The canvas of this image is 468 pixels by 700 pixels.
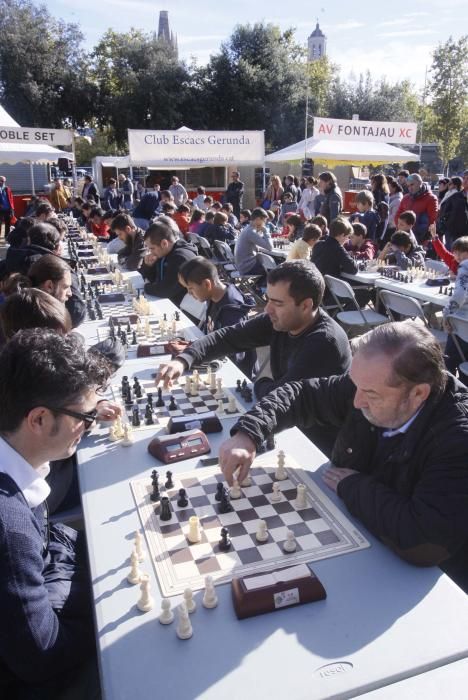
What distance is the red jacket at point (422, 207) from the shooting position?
9.49m

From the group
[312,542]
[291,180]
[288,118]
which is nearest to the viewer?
[312,542]

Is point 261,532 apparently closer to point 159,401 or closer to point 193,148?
point 159,401

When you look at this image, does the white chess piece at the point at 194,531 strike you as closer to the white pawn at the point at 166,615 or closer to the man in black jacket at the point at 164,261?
the white pawn at the point at 166,615

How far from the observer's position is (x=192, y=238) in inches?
392

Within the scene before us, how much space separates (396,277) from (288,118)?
25654 mm

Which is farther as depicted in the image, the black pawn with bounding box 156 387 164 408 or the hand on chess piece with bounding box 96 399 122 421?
the black pawn with bounding box 156 387 164 408

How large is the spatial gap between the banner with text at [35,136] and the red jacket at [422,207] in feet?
26.0

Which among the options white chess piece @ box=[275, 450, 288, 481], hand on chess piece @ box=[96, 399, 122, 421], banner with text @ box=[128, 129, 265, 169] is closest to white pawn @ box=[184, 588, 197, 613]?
white chess piece @ box=[275, 450, 288, 481]

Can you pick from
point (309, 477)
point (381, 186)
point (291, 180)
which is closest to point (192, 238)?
point (381, 186)

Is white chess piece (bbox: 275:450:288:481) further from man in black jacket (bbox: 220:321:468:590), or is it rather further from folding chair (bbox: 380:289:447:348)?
folding chair (bbox: 380:289:447:348)

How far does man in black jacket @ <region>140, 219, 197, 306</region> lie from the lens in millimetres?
5414

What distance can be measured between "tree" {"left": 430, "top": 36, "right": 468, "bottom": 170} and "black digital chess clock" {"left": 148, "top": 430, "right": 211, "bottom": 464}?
3043cm

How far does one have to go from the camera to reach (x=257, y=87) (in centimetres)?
2839

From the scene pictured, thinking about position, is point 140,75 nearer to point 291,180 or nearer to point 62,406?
point 291,180
